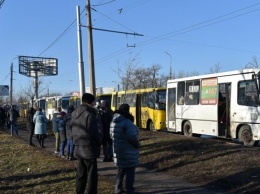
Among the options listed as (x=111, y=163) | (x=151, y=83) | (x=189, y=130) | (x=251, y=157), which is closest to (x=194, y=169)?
(x=251, y=157)

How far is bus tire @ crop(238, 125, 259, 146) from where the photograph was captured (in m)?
16.6

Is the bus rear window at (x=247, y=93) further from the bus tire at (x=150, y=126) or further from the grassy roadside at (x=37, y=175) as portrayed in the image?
the bus tire at (x=150, y=126)

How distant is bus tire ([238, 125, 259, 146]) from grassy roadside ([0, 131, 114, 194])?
7632 millimetres

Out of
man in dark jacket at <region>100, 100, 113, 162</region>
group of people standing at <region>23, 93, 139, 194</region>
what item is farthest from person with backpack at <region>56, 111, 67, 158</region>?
group of people standing at <region>23, 93, 139, 194</region>

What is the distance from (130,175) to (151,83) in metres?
69.1

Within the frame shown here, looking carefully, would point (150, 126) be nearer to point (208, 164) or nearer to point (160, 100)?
point (160, 100)

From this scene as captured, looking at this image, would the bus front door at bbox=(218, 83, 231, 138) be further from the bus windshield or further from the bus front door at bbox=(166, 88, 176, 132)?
the bus windshield

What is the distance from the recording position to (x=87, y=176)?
24.8ft

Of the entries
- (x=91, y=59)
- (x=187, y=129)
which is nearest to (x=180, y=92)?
(x=187, y=129)

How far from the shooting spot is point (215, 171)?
32.8 feet

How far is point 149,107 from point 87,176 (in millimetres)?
19684

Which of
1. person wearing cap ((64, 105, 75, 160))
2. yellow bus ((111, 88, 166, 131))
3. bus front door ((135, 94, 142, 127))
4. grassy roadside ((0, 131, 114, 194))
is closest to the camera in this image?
grassy roadside ((0, 131, 114, 194))

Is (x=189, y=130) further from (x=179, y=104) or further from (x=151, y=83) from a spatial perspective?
(x=151, y=83)

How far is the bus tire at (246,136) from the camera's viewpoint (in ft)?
54.4
